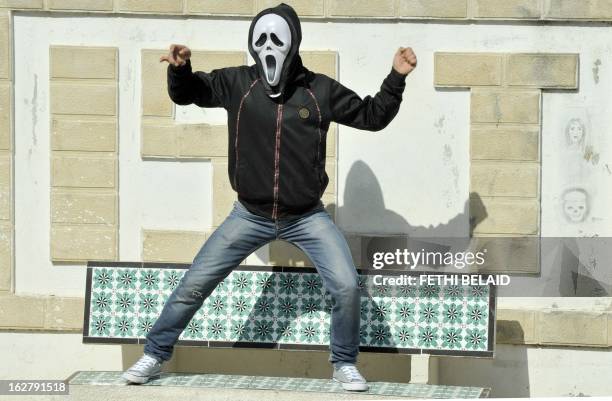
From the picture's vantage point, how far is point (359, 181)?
25.6ft

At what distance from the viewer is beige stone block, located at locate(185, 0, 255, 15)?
7734 mm

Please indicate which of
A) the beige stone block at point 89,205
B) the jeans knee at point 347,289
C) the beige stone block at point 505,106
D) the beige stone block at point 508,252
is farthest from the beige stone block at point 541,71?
the beige stone block at point 89,205

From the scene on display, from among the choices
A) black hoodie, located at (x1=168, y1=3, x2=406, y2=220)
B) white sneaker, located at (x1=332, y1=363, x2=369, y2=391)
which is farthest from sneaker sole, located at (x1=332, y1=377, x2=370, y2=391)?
black hoodie, located at (x1=168, y1=3, x2=406, y2=220)

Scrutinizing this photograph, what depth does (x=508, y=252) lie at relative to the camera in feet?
25.4

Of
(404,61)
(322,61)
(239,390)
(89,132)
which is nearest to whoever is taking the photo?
(404,61)

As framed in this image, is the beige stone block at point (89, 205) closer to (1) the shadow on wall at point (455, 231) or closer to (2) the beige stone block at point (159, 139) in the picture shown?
(2) the beige stone block at point (159, 139)

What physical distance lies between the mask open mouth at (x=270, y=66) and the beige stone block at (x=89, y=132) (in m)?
1.39

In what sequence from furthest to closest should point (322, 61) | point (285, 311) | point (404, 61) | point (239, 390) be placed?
point (322, 61)
point (285, 311)
point (239, 390)
point (404, 61)

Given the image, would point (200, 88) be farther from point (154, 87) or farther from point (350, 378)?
point (350, 378)

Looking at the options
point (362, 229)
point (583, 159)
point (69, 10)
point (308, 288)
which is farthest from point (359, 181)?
point (69, 10)

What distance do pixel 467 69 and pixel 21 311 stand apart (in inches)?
112

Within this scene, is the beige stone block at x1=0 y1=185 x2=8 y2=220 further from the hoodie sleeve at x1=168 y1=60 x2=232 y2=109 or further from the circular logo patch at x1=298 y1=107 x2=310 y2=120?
the circular logo patch at x1=298 y1=107 x2=310 y2=120

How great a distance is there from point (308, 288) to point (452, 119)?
4.16 feet

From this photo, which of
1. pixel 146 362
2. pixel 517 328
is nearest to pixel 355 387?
pixel 146 362
